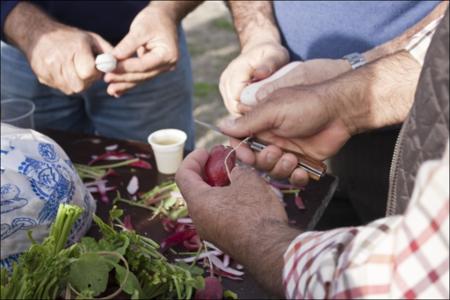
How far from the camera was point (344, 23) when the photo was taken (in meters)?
2.29

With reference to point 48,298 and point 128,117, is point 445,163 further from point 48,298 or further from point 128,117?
point 128,117

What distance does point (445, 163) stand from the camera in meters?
0.73

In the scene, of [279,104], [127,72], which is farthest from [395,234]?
[127,72]

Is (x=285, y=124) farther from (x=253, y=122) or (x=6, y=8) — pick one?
(x=6, y=8)

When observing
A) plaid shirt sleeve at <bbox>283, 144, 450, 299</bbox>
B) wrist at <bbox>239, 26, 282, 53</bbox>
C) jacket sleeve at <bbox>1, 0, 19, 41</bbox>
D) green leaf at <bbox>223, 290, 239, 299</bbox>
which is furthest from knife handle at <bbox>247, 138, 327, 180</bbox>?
jacket sleeve at <bbox>1, 0, 19, 41</bbox>

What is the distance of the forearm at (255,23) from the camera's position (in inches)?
94.8

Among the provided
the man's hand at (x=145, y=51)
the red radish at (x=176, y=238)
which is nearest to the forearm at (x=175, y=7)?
the man's hand at (x=145, y=51)

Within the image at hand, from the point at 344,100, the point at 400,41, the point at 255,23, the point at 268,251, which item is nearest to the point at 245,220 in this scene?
the point at 268,251

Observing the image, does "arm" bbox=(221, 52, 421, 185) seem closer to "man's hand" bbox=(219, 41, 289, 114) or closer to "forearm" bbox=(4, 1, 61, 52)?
"man's hand" bbox=(219, 41, 289, 114)

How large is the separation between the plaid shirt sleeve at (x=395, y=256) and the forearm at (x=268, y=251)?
21cm

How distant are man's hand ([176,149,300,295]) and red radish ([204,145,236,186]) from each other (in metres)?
0.07

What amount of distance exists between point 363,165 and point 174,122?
98cm

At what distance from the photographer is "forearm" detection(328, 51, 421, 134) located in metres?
1.91

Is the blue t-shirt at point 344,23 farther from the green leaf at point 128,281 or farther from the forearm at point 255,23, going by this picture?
the green leaf at point 128,281
